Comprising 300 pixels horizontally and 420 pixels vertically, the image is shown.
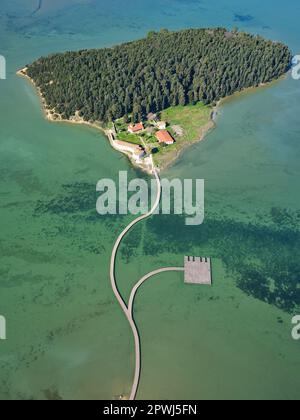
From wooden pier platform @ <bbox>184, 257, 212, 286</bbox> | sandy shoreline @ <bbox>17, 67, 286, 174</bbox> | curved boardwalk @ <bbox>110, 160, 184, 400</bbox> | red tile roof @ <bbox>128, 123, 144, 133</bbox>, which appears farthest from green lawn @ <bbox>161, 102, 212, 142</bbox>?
wooden pier platform @ <bbox>184, 257, 212, 286</bbox>

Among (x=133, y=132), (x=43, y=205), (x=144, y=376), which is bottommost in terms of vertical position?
(x=144, y=376)

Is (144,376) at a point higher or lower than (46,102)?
lower

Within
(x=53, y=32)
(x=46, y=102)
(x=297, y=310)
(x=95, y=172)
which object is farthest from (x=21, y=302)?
(x=53, y=32)

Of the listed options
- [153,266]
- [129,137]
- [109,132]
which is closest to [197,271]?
[153,266]

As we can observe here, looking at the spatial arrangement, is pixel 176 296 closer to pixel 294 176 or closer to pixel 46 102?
pixel 294 176

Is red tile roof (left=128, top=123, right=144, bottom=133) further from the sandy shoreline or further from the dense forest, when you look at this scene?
the sandy shoreline

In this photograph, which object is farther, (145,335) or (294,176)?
(294,176)

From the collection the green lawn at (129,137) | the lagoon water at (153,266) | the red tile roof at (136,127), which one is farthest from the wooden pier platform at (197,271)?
the red tile roof at (136,127)

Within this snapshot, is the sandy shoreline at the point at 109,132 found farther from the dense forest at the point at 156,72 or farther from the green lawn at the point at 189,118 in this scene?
the dense forest at the point at 156,72
